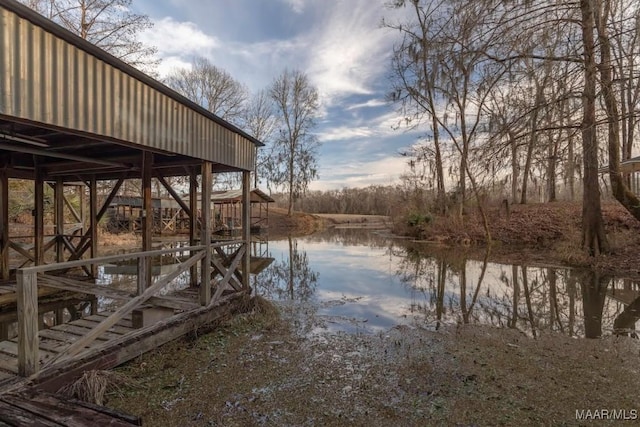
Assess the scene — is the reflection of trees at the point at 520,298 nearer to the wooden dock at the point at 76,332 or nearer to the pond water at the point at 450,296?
the pond water at the point at 450,296

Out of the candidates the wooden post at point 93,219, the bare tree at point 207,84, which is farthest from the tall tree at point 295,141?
the wooden post at point 93,219

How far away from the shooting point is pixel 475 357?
14.2 feet

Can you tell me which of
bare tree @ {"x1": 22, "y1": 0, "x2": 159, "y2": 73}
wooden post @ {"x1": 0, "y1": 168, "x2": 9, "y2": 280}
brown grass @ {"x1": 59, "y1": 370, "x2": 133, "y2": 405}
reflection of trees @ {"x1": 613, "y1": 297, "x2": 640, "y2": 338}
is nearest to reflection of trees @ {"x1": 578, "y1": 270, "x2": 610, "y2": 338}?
reflection of trees @ {"x1": 613, "y1": 297, "x2": 640, "y2": 338}

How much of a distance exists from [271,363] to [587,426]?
10.5 feet

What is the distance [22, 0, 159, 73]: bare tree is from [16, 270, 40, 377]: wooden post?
12.9 m

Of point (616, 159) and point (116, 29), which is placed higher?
point (116, 29)

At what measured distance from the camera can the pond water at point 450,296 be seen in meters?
5.82

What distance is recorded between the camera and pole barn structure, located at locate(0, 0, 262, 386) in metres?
2.95

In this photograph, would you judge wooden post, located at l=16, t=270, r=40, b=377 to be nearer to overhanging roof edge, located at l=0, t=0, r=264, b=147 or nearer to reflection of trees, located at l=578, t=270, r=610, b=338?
overhanging roof edge, located at l=0, t=0, r=264, b=147

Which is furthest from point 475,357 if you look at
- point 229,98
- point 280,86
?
point 280,86

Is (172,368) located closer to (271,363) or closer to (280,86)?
(271,363)

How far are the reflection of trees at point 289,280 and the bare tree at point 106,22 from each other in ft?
34.1

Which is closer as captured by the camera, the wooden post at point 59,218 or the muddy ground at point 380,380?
the muddy ground at point 380,380

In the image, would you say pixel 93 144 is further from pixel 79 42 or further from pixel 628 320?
pixel 628 320
